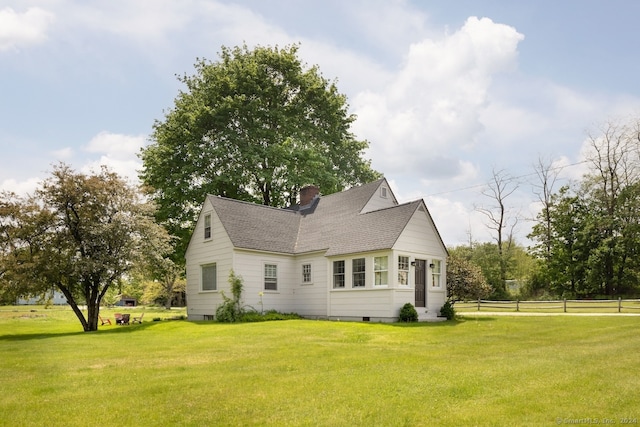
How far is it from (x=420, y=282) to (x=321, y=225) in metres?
6.84

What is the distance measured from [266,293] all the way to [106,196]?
926 cm

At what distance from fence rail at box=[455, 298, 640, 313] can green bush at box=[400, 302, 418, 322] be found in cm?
1104

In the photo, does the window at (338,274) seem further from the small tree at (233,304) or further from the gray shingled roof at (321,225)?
the small tree at (233,304)

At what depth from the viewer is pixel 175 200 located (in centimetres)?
3641

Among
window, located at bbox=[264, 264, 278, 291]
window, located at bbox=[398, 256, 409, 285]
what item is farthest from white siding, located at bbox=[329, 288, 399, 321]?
window, located at bbox=[264, 264, 278, 291]

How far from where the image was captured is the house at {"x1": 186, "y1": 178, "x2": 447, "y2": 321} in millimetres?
23625

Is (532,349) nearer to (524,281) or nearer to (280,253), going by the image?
(280,253)

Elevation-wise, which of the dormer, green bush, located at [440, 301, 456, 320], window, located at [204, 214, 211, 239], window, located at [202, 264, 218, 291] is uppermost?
the dormer

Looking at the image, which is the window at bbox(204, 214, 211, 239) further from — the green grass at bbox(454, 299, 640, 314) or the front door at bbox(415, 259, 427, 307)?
the green grass at bbox(454, 299, 640, 314)

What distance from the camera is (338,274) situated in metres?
25.4

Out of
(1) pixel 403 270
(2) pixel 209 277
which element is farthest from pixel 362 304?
(2) pixel 209 277

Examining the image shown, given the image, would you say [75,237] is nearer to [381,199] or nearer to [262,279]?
[262,279]

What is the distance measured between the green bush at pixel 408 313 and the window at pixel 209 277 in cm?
1004

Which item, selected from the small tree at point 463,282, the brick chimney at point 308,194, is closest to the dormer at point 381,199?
the small tree at point 463,282
